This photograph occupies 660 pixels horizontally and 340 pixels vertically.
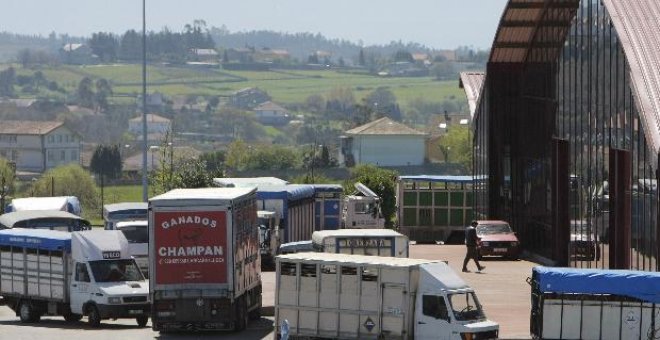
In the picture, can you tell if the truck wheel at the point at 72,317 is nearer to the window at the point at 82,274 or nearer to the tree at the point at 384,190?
the window at the point at 82,274

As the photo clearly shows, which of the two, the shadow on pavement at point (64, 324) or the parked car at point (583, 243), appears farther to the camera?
the parked car at point (583, 243)

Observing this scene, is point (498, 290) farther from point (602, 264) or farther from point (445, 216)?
point (445, 216)

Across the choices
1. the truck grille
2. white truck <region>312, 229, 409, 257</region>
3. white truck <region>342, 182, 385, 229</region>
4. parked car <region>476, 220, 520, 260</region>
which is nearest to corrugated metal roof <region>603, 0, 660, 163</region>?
white truck <region>312, 229, 409, 257</region>

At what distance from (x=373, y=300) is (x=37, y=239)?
445 inches

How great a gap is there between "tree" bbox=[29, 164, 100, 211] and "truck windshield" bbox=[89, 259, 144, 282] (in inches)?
4201

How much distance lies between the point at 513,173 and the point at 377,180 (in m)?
37.7

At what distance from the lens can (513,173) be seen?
189ft

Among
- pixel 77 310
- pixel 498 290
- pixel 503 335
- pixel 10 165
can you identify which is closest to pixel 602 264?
pixel 498 290

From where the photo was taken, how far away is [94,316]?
121ft

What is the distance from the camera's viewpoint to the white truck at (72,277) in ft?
121

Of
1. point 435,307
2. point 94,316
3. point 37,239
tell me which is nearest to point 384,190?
point 37,239

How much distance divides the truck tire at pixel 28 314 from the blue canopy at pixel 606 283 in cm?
1386

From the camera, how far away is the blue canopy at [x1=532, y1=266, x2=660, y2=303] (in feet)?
97.2

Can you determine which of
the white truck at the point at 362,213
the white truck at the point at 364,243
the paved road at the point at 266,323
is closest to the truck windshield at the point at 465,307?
the paved road at the point at 266,323
